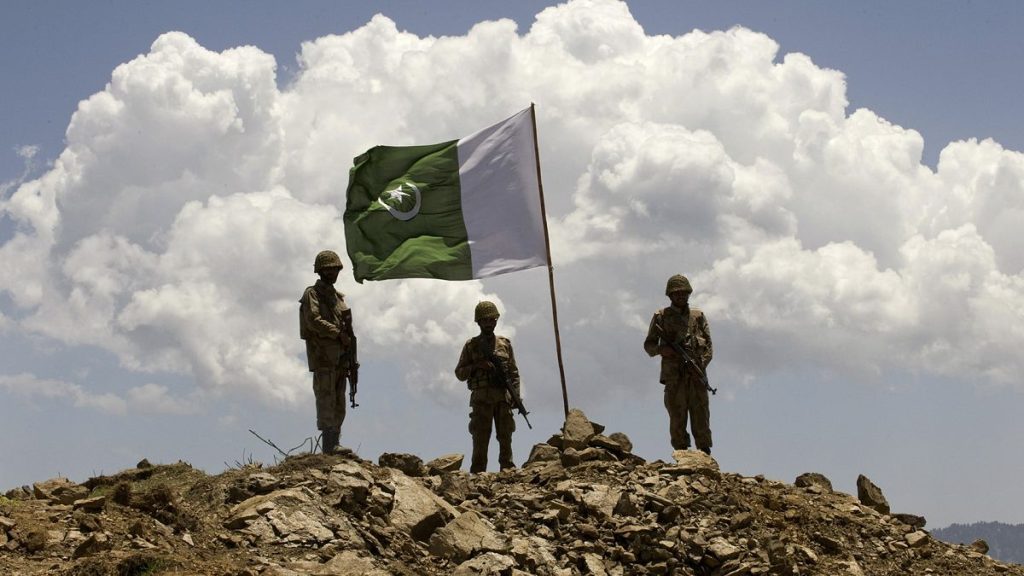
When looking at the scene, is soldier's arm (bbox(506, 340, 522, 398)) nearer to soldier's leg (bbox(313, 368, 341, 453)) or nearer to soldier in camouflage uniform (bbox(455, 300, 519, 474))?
soldier in camouflage uniform (bbox(455, 300, 519, 474))

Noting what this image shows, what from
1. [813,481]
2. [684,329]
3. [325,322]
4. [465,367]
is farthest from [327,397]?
[813,481]

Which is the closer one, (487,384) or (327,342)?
(327,342)

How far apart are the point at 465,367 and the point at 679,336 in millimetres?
3113

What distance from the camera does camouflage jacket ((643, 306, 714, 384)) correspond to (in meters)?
17.6

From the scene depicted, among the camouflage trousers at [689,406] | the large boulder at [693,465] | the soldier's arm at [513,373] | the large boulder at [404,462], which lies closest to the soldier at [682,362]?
the camouflage trousers at [689,406]

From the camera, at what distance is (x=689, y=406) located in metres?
17.8

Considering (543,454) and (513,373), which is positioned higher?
(513,373)

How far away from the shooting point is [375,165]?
18.9 metres

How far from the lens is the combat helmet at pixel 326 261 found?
54.5 ft

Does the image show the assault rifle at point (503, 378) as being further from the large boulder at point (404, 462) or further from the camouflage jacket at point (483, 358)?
the large boulder at point (404, 462)

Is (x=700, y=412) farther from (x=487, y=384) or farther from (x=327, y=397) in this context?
(x=327, y=397)

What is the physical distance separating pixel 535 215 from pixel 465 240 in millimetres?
1118

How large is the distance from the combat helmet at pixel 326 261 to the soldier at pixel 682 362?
14.9 ft

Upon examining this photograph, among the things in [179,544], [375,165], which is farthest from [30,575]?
[375,165]
